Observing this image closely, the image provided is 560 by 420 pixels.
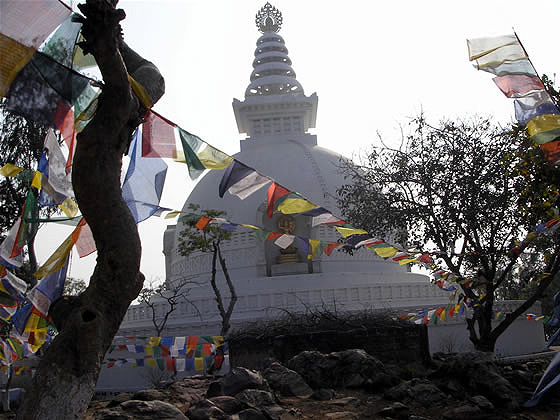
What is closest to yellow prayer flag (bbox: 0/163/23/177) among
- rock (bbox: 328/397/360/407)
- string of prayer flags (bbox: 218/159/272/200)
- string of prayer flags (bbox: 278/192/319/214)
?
string of prayer flags (bbox: 218/159/272/200)

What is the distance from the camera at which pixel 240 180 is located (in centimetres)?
761

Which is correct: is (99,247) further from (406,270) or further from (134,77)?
(406,270)

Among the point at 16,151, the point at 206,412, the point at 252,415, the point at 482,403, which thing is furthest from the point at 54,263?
the point at 16,151

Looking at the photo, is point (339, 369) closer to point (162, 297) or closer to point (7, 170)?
point (7, 170)

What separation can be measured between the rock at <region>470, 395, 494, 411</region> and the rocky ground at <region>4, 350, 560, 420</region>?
0.03ft

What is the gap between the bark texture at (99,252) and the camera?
13.2 feet

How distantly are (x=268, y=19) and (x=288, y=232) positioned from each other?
1542 cm

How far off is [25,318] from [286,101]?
70.4 feet

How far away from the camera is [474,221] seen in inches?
512

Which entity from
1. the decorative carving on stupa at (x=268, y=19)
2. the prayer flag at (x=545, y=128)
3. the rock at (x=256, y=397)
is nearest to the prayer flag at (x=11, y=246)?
the rock at (x=256, y=397)

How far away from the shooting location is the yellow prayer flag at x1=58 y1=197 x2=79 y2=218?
24.7 ft

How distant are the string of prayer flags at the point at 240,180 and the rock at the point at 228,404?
243cm

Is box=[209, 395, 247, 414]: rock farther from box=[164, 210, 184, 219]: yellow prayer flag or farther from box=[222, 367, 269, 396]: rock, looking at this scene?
box=[164, 210, 184, 219]: yellow prayer flag

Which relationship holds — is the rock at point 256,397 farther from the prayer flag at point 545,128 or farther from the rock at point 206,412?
the prayer flag at point 545,128
